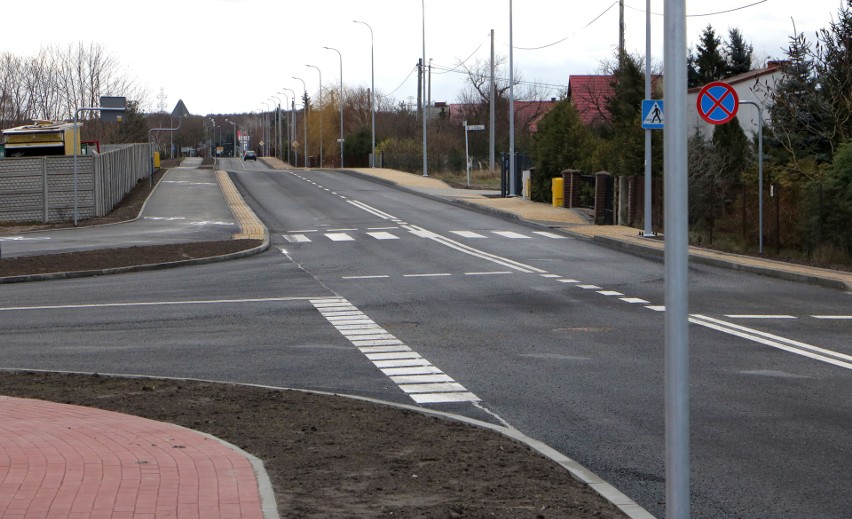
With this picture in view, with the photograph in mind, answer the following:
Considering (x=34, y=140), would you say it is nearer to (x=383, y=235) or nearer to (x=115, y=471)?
(x=383, y=235)

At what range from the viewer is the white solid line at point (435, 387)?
31.4 feet

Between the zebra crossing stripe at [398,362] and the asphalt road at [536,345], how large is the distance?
0.05 metres

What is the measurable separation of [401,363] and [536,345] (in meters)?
1.85

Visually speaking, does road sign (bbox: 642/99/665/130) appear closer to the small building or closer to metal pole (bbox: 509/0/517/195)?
metal pole (bbox: 509/0/517/195)

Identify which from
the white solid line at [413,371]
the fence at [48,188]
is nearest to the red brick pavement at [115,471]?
the white solid line at [413,371]

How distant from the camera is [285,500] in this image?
5.69m

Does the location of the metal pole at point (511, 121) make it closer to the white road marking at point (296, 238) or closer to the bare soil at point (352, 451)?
the white road marking at point (296, 238)

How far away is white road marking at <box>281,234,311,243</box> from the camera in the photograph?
94.6 ft

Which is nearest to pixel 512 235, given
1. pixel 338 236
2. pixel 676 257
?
pixel 338 236

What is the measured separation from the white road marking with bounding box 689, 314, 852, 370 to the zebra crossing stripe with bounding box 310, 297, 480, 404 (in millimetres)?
3874

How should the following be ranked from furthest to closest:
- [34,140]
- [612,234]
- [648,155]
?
[34,140], [612,234], [648,155]

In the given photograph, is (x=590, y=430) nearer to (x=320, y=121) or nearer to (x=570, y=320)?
(x=570, y=320)

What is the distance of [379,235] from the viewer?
98.7ft

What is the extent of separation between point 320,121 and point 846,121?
98.1m
